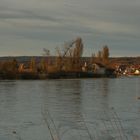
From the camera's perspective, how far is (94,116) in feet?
69.8

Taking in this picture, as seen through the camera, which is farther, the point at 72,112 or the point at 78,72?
the point at 78,72

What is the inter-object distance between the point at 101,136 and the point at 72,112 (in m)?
7.44

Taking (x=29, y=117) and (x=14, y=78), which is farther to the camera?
(x=14, y=78)

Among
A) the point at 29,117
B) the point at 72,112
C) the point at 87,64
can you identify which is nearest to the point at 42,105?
the point at 72,112

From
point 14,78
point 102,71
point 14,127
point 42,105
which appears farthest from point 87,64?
point 14,127

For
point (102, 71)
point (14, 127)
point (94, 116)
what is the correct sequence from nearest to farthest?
point (14, 127) → point (94, 116) → point (102, 71)

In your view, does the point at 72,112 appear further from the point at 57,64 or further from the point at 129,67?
the point at 129,67

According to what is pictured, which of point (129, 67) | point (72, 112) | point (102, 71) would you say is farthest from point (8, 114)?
point (129, 67)

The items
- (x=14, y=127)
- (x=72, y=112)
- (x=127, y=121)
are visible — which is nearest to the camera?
(x=14, y=127)

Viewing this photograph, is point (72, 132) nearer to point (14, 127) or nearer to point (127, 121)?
point (14, 127)

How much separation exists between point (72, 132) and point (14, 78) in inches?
2816

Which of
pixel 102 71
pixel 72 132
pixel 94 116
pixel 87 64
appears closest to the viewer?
pixel 72 132

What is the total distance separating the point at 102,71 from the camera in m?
118

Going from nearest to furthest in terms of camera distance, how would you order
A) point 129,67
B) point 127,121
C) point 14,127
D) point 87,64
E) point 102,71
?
point 14,127 → point 127,121 → point 102,71 → point 87,64 → point 129,67
